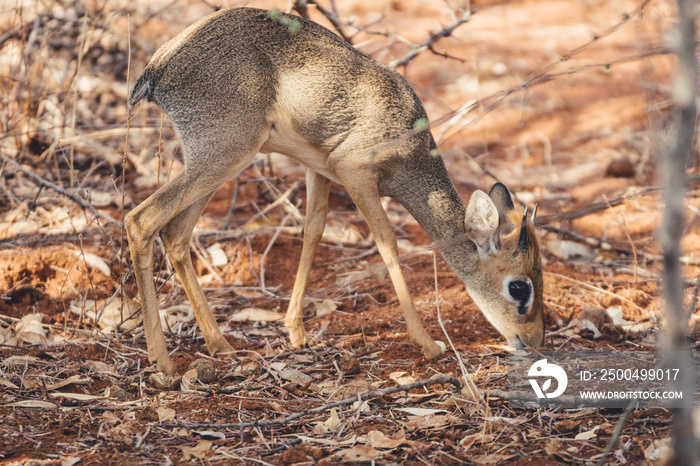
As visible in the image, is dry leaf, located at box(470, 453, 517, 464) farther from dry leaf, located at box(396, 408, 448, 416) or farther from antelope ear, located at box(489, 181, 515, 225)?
antelope ear, located at box(489, 181, 515, 225)

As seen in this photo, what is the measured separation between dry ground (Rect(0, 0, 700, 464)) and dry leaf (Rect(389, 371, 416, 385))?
0.02 meters

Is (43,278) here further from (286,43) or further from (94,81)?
(94,81)

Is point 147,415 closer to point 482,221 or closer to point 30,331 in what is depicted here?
point 30,331

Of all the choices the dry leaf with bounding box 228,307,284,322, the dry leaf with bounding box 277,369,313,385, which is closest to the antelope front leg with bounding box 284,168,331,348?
the dry leaf with bounding box 228,307,284,322

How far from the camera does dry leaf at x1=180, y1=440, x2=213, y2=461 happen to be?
327 centimetres

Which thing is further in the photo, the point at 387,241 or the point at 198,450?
the point at 387,241

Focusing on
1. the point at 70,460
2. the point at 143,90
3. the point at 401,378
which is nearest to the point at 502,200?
the point at 401,378

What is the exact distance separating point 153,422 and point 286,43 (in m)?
2.60

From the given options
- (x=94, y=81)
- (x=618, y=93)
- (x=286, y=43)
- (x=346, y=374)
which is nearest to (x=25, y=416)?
(x=346, y=374)

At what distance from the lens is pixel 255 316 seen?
18.4 feet

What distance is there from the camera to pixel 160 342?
444 centimetres

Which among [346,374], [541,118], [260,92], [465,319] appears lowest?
[541,118]

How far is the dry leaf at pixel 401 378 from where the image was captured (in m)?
4.29

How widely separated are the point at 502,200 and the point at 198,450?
111 inches
